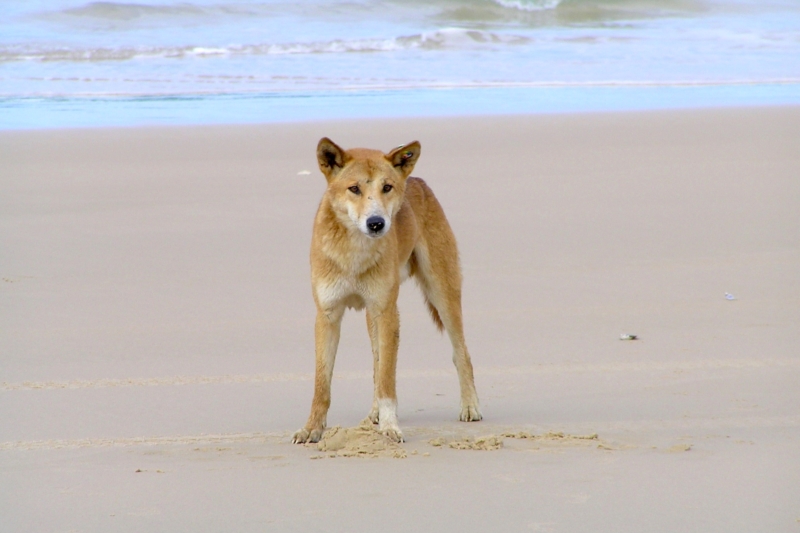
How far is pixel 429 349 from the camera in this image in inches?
257

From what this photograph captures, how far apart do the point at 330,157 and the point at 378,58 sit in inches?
761

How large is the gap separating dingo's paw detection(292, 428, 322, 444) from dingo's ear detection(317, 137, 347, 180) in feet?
4.34

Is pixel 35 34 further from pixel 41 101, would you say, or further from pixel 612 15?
pixel 612 15

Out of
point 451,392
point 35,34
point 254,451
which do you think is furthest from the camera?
point 35,34

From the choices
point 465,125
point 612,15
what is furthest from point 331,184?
point 612,15

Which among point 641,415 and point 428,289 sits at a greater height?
point 428,289

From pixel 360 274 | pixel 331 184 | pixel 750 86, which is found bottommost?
pixel 750 86

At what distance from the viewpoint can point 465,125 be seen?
566 inches

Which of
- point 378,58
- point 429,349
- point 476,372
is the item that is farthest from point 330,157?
point 378,58

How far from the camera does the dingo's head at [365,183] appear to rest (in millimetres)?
4781

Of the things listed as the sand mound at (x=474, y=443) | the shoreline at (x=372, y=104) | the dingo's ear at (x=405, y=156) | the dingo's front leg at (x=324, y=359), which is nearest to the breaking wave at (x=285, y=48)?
the shoreline at (x=372, y=104)

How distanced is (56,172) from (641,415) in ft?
28.1

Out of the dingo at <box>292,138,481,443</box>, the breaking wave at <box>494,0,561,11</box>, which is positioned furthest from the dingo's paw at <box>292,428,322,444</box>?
the breaking wave at <box>494,0,561,11</box>

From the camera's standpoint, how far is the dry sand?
4.03 m
